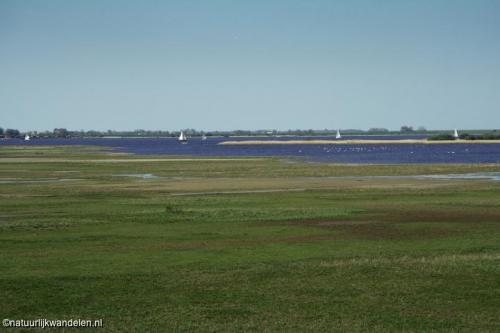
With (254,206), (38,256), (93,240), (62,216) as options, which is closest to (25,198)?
(62,216)

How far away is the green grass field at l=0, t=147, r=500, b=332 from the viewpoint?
54.9 ft

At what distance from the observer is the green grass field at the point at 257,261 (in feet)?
54.9

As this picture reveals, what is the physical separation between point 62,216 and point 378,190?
2309cm

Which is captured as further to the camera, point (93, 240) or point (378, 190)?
point (378, 190)

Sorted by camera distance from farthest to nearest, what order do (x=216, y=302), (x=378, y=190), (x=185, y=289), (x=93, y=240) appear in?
(x=378, y=190) < (x=93, y=240) < (x=185, y=289) < (x=216, y=302)

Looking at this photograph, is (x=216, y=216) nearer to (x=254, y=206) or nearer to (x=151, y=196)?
(x=254, y=206)

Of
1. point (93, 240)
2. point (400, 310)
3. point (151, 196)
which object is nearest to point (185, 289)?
point (400, 310)

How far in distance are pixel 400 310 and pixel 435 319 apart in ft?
3.24

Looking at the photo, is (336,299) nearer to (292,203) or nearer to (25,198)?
(292,203)

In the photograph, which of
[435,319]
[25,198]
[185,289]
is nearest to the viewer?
[435,319]

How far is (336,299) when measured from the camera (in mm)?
18062

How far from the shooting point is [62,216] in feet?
118

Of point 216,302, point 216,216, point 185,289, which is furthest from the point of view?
point 216,216

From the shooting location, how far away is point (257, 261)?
2302cm
